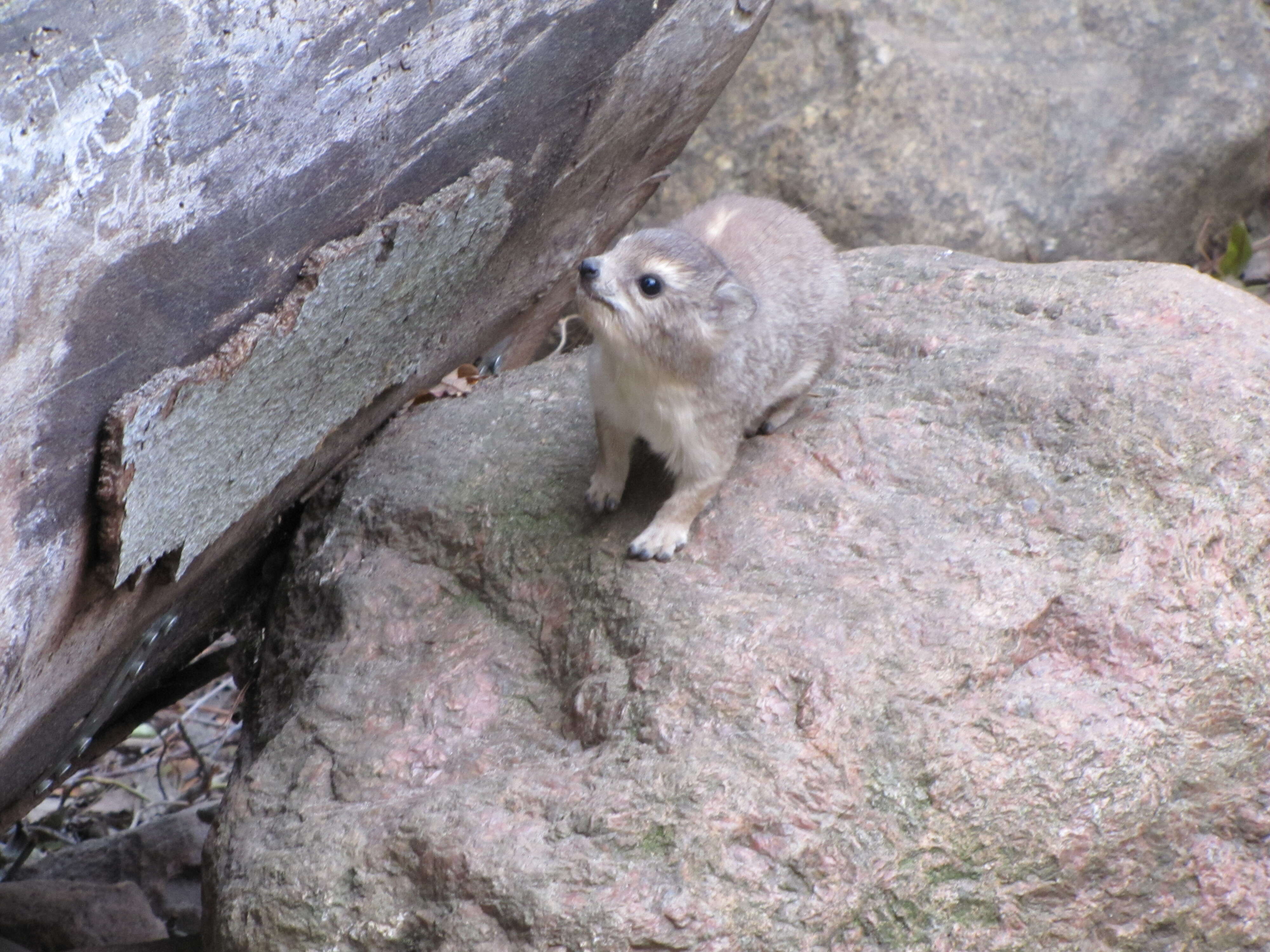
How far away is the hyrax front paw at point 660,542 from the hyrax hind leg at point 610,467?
28 centimetres

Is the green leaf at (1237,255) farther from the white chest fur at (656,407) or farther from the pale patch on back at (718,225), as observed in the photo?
the white chest fur at (656,407)

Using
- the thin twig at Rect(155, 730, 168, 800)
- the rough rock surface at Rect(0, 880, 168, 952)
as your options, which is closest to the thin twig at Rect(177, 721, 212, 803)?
the thin twig at Rect(155, 730, 168, 800)

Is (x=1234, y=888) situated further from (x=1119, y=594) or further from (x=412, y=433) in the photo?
(x=412, y=433)

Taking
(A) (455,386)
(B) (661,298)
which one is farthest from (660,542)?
(A) (455,386)

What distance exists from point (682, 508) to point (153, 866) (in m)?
3.10

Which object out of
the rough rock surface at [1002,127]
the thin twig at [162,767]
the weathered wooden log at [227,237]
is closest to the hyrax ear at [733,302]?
the weathered wooden log at [227,237]

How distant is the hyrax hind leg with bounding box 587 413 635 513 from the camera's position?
426cm

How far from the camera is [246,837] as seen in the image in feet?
11.2

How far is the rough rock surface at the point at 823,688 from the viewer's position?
10.2 ft

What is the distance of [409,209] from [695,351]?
3.66 feet

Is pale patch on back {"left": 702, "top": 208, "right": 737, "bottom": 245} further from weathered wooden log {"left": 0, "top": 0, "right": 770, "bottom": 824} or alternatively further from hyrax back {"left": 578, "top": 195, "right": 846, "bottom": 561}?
weathered wooden log {"left": 0, "top": 0, "right": 770, "bottom": 824}

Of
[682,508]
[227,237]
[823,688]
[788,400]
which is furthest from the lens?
[788,400]

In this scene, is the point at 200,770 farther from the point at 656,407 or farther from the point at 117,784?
the point at 656,407

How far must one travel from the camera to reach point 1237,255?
24.6 feet
